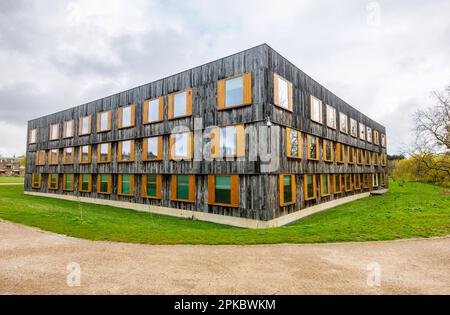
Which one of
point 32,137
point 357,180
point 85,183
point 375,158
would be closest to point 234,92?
point 85,183

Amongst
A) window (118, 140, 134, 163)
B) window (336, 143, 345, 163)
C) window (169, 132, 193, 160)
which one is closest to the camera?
window (169, 132, 193, 160)

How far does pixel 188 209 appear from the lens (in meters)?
18.8

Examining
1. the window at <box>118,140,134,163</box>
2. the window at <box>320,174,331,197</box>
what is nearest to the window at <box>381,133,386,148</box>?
the window at <box>320,174,331,197</box>

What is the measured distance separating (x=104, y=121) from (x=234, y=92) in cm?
1670

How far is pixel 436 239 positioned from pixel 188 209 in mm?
14319

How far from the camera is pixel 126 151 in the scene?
954 inches

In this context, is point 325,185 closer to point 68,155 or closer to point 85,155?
point 85,155

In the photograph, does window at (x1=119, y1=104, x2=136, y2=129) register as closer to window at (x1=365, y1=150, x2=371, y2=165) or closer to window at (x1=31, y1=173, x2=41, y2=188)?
window at (x1=31, y1=173, x2=41, y2=188)

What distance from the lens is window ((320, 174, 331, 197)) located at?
2234 centimetres

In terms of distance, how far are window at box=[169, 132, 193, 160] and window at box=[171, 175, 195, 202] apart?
5.16 feet

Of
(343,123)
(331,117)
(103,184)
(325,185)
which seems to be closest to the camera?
(325,185)

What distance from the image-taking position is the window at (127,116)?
23.9 meters
